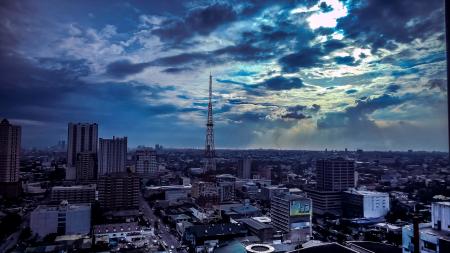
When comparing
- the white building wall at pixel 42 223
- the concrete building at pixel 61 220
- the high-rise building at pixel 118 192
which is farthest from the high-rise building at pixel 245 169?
the white building wall at pixel 42 223

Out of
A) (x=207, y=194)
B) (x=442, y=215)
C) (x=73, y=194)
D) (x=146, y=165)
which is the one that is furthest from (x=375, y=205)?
(x=146, y=165)

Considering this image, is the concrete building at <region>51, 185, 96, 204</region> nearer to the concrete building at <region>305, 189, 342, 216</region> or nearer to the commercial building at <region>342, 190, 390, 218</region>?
the concrete building at <region>305, 189, 342, 216</region>

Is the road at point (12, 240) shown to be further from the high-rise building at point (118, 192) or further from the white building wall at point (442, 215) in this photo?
the white building wall at point (442, 215)

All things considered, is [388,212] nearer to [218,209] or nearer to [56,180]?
[218,209]

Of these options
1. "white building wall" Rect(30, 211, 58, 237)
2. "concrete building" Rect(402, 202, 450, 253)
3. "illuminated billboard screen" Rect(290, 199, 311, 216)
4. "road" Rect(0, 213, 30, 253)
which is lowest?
"road" Rect(0, 213, 30, 253)

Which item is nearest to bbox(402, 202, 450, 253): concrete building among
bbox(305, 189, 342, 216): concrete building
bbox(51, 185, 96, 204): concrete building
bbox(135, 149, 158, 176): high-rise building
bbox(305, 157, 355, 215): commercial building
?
bbox(305, 157, 355, 215): commercial building

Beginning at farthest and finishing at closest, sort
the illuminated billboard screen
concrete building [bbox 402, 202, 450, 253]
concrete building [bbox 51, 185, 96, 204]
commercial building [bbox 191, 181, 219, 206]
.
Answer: commercial building [bbox 191, 181, 219, 206], concrete building [bbox 51, 185, 96, 204], the illuminated billboard screen, concrete building [bbox 402, 202, 450, 253]
